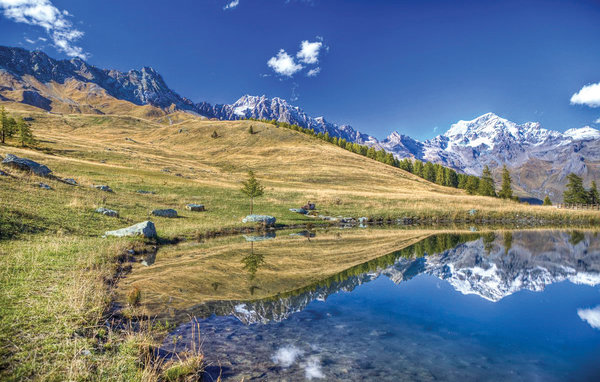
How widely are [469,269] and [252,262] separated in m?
15.6

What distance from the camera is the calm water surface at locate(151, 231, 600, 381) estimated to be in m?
9.33

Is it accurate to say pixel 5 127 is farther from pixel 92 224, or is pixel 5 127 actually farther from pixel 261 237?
pixel 261 237

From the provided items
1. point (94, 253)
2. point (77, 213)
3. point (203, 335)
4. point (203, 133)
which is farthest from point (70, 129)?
point (203, 335)

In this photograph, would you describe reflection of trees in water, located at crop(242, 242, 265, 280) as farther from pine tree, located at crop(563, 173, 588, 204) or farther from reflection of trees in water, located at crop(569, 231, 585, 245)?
pine tree, located at crop(563, 173, 588, 204)

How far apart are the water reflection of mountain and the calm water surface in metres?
0.11

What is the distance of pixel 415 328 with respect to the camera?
12594 mm


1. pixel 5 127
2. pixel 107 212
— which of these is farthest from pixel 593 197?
pixel 5 127

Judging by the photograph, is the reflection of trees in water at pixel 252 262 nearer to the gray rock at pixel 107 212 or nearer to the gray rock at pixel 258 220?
the gray rock at pixel 258 220

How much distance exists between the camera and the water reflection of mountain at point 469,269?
1409 cm

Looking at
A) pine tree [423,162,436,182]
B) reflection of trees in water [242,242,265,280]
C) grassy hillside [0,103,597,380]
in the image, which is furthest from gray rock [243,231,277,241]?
pine tree [423,162,436,182]

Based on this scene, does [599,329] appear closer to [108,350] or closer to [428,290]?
[428,290]

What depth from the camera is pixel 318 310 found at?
46.1 feet

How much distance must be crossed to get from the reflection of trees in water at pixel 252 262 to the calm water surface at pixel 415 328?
56 centimetres

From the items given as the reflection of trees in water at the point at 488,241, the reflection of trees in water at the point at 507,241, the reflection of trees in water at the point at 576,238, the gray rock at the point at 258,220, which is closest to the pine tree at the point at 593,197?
the reflection of trees in water at the point at 576,238
